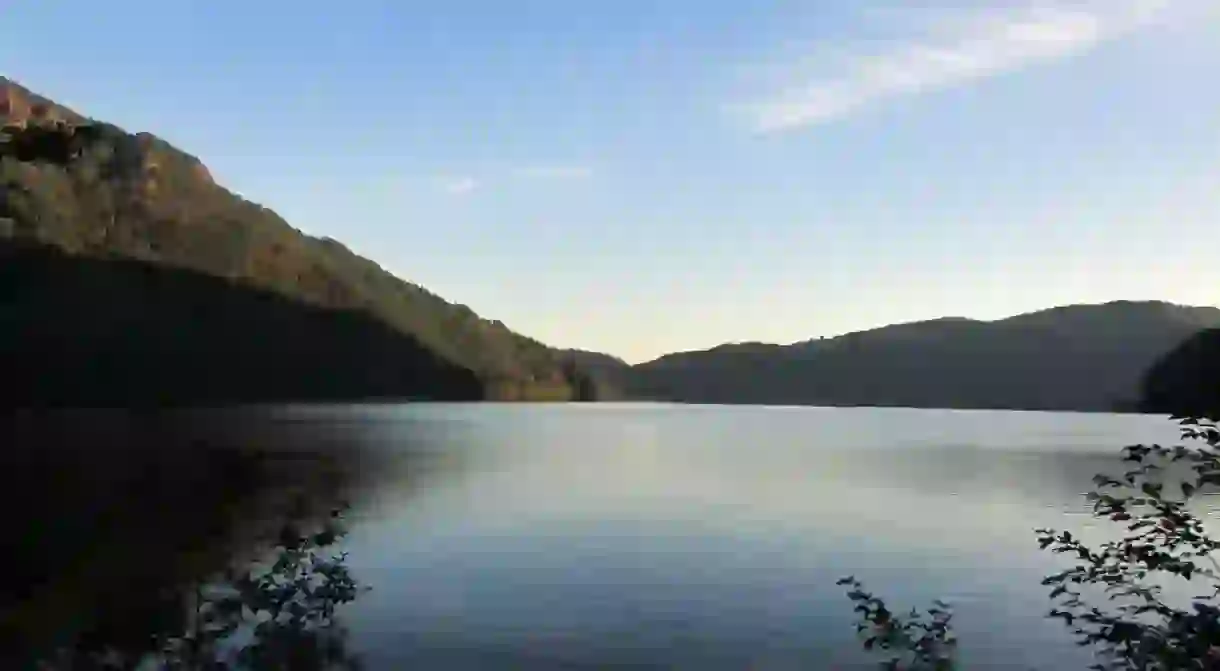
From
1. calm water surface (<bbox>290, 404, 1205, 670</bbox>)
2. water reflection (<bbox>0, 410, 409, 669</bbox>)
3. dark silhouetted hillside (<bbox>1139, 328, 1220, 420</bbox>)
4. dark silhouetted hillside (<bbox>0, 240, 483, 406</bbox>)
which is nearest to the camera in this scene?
dark silhouetted hillside (<bbox>1139, 328, 1220, 420</bbox>)

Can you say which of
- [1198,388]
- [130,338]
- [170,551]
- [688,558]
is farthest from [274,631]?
A: [130,338]

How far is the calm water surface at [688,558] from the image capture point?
19438mm

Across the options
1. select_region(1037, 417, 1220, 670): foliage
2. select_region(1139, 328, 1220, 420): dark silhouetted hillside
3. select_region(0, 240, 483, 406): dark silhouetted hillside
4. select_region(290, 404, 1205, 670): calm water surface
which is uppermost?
select_region(0, 240, 483, 406): dark silhouetted hillside

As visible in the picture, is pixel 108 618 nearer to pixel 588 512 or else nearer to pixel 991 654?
pixel 991 654

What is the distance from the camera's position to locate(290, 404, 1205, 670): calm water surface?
1944 cm

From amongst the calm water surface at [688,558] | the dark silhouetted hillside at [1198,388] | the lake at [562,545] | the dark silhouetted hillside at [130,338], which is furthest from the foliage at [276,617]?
the dark silhouetted hillside at [130,338]

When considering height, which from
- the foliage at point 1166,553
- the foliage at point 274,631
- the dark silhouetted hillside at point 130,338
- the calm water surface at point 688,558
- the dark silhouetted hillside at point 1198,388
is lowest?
the calm water surface at point 688,558

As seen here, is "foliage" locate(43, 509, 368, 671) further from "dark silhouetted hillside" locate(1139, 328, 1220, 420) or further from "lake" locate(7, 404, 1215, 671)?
"dark silhouetted hillside" locate(1139, 328, 1220, 420)

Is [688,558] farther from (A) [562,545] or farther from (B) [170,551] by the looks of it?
(B) [170,551]

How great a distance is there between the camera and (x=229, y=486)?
4384cm

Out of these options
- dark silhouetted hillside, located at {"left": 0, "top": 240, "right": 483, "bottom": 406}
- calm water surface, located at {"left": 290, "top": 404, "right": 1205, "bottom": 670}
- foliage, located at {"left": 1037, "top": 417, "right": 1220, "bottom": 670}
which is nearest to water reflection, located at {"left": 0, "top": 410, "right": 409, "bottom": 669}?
calm water surface, located at {"left": 290, "top": 404, "right": 1205, "bottom": 670}

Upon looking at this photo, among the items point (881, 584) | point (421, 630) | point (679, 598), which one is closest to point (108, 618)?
point (421, 630)

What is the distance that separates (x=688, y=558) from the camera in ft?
98.0

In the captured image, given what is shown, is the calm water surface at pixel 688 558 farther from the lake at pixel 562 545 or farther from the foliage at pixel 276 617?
the foliage at pixel 276 617
